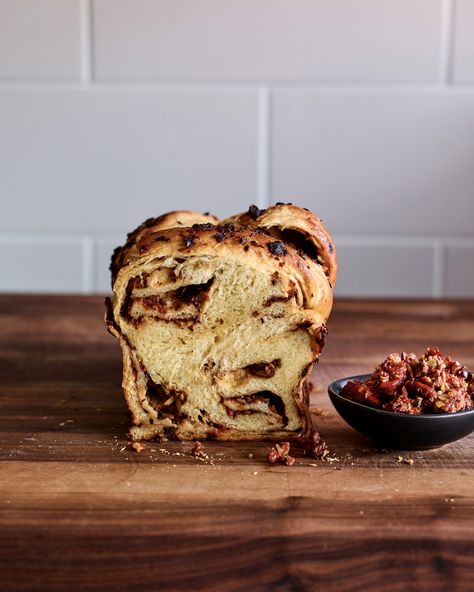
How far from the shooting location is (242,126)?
400cm

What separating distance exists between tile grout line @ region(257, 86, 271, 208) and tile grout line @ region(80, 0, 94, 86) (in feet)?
2.87

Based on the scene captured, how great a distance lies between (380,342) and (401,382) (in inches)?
46.1

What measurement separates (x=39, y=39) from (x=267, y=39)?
1.15 meters

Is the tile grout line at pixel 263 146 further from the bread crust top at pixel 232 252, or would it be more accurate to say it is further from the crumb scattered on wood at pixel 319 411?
the bread crust top at pixel 232 252

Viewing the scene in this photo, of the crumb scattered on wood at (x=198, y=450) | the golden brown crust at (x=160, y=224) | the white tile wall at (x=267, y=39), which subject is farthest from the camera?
the white tile wall at (x=267, y=39)

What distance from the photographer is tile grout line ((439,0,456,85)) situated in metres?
3.87

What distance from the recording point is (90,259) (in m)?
4.16

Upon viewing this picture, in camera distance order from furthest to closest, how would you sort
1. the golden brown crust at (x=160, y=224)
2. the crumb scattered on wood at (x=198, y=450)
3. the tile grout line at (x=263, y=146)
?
the tile grout line at (x=263, y=146) → the golden brown crust at (x=160, y=224) → the crumb scattered on wood at (x=198, y=450)

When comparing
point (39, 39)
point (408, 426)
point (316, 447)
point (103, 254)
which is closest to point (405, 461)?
point (408, 426)

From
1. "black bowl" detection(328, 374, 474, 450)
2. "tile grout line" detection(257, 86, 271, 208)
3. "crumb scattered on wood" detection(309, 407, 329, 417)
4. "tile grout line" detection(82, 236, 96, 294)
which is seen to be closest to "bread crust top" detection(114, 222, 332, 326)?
"black bowl" detection(328, 374, 474, 450)

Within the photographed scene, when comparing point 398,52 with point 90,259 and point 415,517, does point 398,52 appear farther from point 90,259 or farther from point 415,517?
point 415,517

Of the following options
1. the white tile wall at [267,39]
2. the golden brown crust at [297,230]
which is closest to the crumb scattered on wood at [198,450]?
the golden brown crust at [297,230]

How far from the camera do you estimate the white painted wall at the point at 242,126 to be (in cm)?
389

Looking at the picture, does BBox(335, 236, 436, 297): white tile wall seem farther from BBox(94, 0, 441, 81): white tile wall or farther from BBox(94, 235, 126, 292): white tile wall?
BBox(94, 235, 126, 292): white tile wall
